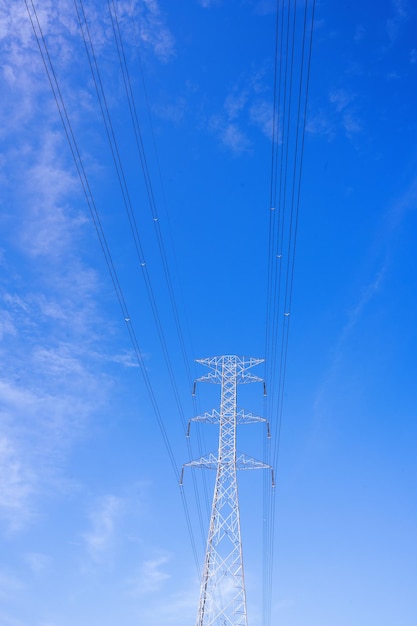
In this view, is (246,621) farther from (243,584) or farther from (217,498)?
(217,498)

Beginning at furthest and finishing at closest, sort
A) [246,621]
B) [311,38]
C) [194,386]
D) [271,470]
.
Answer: [194,386] < [271,470] < [246,621] < [311,38]

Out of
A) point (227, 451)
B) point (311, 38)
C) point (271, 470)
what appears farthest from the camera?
point (271, 470)

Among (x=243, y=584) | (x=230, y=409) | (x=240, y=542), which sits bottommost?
(x=243, y=584)

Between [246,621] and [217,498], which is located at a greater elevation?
[217,498]

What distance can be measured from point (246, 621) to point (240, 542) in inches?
144

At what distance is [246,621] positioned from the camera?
997 inches

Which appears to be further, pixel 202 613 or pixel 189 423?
pixel 189 423

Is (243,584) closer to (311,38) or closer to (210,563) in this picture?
(210,563)

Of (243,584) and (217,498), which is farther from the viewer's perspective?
(217,498)

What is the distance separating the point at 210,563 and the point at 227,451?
621 centimetres

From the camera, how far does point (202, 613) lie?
26.3m

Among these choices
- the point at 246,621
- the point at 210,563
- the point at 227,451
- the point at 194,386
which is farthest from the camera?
the point at 194,386

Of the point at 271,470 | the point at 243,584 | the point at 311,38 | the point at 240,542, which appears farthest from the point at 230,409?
the point at 311,38

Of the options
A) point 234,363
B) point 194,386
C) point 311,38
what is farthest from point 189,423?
point 311,38
